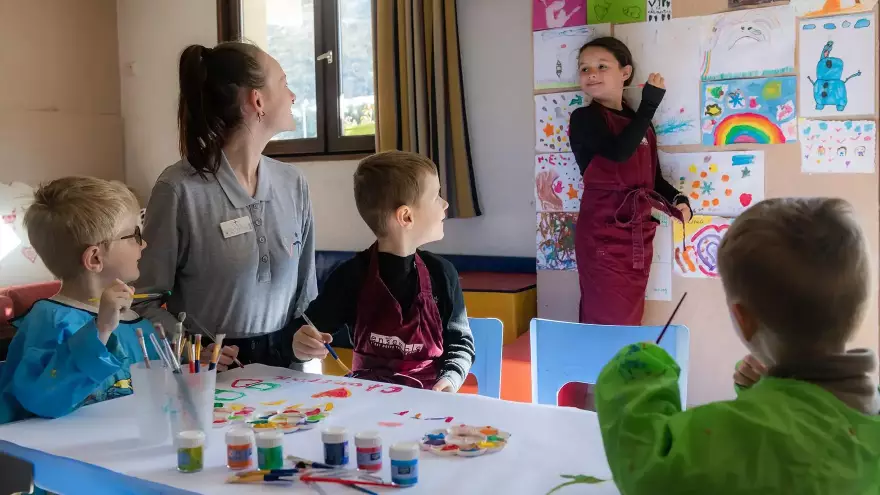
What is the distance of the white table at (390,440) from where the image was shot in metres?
0.97

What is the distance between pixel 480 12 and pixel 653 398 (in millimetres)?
2998

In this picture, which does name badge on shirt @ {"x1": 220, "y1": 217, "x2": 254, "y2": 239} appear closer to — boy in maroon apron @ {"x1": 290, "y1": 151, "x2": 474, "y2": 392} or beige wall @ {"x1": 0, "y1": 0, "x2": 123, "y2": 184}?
boy in maroon apron @ {"x1": 290, "y1": 151, "x2": 474, "y2": 392}

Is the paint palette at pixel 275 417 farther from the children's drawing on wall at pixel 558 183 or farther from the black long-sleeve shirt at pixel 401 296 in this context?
the children's drawing on wall at pixel 558 183

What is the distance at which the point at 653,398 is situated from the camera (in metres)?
0.83

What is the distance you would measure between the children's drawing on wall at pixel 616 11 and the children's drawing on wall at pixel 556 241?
72cm

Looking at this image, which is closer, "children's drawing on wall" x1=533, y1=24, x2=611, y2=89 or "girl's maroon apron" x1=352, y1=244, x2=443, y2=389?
"girl's maroon apron" x1=352, y1=244, x2=443, y2=389

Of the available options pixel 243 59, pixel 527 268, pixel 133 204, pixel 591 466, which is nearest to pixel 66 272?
pixel 133 204

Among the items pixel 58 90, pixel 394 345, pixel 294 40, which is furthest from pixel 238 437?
pixel 58 90

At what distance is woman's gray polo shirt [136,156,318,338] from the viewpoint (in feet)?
5.31

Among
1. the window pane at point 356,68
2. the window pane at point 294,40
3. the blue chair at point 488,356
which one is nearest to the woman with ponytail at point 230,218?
the blue chair at point 488,356

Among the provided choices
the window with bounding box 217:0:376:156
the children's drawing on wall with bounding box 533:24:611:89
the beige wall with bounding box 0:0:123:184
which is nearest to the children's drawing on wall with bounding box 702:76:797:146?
the children's drawing on wall with bounding box 533:24:611:89

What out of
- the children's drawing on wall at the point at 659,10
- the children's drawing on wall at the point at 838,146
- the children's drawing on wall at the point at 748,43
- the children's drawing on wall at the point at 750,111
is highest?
the children's drawing on wall at the point at 659,10

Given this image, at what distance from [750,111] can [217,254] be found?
1850 mm

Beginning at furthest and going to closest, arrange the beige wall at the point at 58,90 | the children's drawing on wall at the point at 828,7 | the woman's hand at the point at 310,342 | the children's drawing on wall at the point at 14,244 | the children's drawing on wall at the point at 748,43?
the beige wall at the point at 58,90 → the children's drawing on wall at the point at 14,244 → the children's drawing on wall at the point at 748,43 → the children's drawing on wall at the point at 828,7 → the woman's hand at the point at 310,342
